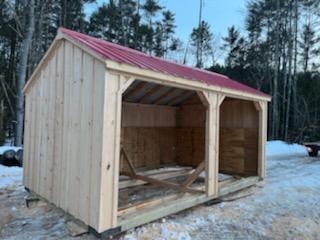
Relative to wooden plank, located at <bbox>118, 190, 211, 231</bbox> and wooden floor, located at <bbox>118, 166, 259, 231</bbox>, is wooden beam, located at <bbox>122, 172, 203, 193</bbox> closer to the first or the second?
wooden floor, located at <bbox>118, 166, 259, 231</bbox>

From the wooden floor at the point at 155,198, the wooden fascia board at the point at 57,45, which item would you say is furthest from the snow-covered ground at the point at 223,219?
the wooden fascia board at the point at 57,45

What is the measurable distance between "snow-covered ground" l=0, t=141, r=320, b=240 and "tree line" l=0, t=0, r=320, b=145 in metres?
11.3

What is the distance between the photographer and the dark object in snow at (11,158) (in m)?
7.61

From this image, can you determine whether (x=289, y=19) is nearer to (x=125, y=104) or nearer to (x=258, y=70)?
(x=258, y=70)

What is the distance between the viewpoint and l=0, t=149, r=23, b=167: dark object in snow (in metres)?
7.61

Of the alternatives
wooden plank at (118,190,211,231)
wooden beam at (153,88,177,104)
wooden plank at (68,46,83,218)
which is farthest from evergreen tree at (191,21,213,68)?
wooden plank at (68,46,83,218)

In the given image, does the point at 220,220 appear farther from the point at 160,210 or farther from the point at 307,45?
the point at 307,45

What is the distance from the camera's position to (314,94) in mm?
18906

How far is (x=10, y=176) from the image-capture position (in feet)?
21.4

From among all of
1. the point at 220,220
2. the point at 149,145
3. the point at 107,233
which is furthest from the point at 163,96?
the point at 107,233

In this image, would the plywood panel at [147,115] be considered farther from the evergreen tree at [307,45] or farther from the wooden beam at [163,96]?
the evergreen tree at [307,45]

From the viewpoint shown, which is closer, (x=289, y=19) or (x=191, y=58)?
(x=289, y=19)

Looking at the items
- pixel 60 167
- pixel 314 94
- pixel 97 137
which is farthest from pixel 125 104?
pixel 314 94

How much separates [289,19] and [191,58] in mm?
6918
